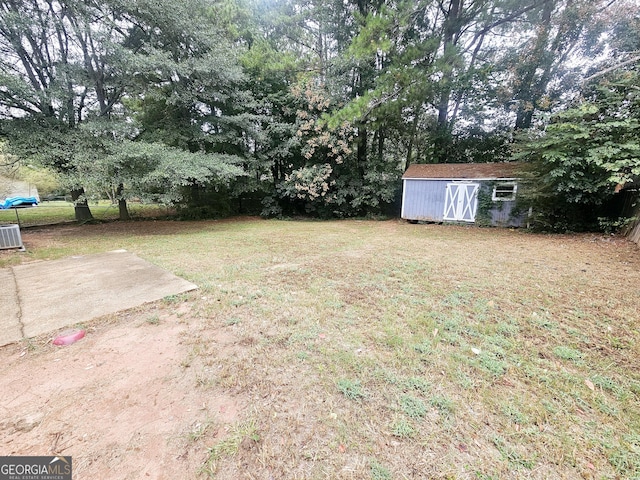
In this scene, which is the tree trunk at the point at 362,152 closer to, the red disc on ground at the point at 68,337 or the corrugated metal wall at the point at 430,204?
the corrugated metal wall at the point at 430,204

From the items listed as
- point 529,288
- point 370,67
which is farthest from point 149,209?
point 529,288

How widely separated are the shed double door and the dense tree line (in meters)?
2.19

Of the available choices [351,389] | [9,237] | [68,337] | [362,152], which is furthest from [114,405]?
[362,152]

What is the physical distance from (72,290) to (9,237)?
14.2 feet

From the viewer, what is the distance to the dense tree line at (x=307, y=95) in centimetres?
724

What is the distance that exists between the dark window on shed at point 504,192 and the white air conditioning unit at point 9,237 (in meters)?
13.7

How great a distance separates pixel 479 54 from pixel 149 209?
742 inches

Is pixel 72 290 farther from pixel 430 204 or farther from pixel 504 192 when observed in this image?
pixel 504 192

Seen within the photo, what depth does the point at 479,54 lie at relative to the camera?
1277 centimetres

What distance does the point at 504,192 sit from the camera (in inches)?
384

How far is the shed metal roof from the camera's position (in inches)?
384

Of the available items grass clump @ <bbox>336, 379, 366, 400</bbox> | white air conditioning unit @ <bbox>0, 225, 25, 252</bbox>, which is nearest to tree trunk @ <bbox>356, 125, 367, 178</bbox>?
white air conditioning unit @ <bbox>0, 225, 25, 252</bbox>

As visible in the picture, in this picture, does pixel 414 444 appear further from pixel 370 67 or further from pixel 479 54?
pixel 479 54

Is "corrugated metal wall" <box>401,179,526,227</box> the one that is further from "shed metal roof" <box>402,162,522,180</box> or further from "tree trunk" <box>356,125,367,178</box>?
"tree trunk" <box>356,125,367,178</box>
